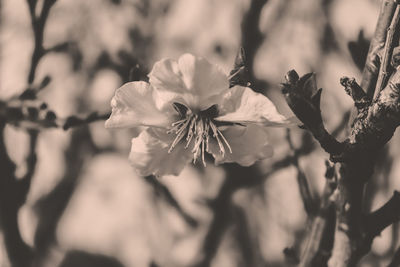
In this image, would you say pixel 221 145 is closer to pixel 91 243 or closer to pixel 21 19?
pixel 91 243

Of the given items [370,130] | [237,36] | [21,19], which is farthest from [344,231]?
[21,19]

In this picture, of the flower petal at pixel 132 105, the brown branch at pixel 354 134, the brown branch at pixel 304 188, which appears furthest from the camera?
the brown branch at pixel 304 188

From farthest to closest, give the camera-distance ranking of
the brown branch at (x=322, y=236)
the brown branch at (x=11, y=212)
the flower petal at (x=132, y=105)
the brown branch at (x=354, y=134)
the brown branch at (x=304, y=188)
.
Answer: the brown branch at (x=11, y=212)
the brown branch at (x=304, y=188)
the brown branch at (x=322, y=236)
the flower petal at (x=132, y=105)
the brown branch at (x=354, y=134)

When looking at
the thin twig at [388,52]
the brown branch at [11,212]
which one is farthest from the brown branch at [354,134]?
the brown branch at [11,212]

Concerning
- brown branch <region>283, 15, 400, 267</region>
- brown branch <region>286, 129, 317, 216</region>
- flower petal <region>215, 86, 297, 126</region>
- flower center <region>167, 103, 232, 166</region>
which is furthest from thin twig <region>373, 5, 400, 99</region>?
brown branch <region>286, 129, 317, 216</region>

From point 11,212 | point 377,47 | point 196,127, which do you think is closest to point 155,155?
point 196,127

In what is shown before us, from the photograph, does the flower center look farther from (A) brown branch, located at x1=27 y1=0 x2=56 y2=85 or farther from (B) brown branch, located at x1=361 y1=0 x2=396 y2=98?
(A) brown branch, located at x1=27 y1=0 x2=56 y2=85

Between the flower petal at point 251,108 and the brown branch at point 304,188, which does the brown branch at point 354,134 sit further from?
the brown branch at point 304,188
